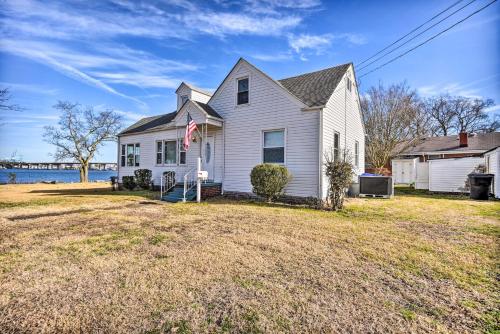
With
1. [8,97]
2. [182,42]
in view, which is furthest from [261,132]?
[8,97]

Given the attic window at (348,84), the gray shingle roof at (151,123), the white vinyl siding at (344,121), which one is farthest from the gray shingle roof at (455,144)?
the gray shingle roof at (151,123)

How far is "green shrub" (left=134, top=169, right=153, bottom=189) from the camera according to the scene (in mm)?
15773

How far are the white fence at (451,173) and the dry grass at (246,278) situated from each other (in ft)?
39.3

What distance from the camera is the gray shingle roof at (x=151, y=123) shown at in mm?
17050

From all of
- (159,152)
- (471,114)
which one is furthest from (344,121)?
(471,114)

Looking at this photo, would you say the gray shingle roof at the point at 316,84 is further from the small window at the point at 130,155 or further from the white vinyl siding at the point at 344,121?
the small window at the point at 130,155

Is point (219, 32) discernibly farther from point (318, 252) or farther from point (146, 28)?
point (318, 252)

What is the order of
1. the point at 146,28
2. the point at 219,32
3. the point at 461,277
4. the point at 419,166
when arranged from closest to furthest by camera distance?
the point at 461,277 → the point at 146,28 → the point at 219,32 → the point at 419,166

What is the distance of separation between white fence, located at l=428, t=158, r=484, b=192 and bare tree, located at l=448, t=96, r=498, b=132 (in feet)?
88.1

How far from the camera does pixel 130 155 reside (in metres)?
17.9

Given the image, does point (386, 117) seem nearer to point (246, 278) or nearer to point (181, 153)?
point (181, 153)

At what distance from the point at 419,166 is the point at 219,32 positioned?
19.1m

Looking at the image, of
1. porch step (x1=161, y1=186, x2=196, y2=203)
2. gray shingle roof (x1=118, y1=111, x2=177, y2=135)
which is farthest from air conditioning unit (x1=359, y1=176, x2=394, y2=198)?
gray shingle roof (x1=118, y1=111, x2=177, y2=135)

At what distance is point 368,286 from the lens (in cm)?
305
